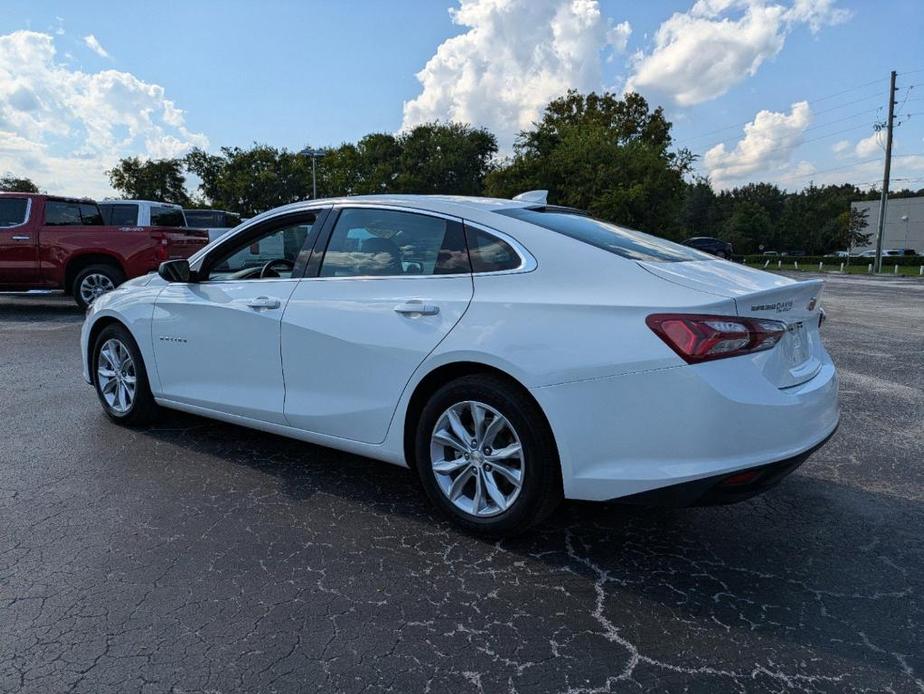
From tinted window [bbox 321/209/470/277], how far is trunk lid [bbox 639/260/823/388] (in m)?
0.96

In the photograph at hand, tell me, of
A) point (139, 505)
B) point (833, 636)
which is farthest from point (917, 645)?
point (139, 505)

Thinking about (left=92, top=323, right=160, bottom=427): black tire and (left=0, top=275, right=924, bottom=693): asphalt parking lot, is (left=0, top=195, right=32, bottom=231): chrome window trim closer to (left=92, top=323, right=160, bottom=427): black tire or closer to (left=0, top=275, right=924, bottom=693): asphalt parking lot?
(left=92, top=323, right=160, bottom=427): black tire

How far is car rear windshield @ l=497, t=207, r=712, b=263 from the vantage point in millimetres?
3213

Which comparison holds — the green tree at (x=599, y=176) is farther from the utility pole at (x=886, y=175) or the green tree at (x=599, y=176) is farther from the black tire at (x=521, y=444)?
the black tire at (x=521, y=444)

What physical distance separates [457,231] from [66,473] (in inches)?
108

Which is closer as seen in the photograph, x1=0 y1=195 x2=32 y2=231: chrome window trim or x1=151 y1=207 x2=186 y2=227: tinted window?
x1=0 y1=195 x2=32 y2=231: chrome window trim

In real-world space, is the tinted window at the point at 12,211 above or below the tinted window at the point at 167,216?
Answer: below

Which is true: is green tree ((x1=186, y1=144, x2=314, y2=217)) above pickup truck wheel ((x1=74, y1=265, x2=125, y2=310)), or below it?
above

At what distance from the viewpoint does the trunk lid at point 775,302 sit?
2.73m

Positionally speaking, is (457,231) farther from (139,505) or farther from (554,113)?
(554,113)

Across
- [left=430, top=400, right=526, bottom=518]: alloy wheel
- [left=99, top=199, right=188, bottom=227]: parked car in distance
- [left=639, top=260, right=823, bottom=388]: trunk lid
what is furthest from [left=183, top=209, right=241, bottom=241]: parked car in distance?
[left=639, top=260, right=823, bottom=388]: trunk lid

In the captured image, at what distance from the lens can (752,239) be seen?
85938 millimetres

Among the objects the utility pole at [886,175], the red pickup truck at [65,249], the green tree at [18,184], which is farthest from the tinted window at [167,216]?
the green tree at [18,184]

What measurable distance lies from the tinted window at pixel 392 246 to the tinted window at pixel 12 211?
9905mm
